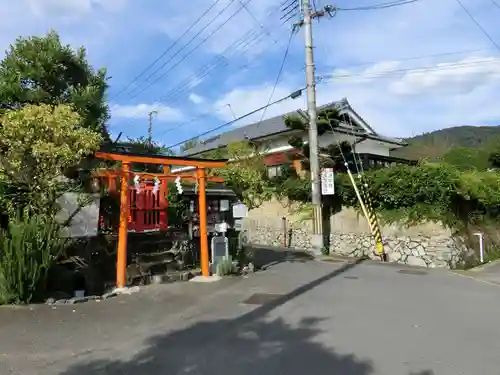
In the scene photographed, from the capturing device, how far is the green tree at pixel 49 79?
13.1 m

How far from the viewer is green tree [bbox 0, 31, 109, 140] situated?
13.1 meters

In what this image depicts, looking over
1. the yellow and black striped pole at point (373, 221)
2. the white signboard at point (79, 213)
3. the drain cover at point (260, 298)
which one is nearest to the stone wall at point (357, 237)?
the yellow and black striped pole at point (373, 221)

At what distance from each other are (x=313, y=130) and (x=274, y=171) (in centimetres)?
830

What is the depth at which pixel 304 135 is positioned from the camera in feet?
85.2

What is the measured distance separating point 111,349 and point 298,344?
2.43 metres

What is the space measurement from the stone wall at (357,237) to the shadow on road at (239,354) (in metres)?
10.4

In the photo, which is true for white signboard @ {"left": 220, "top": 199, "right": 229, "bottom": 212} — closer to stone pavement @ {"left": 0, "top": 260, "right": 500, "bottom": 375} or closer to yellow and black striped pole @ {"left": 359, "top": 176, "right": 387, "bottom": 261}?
stone pavement @ {"left": 0, "top": 260, "right": 500, "bottom": 375}

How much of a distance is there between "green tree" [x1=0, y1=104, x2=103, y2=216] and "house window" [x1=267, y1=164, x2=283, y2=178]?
1682 cm

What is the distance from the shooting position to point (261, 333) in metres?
6.61

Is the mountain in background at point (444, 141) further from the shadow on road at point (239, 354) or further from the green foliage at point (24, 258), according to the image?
the green foliage at point (24, 258)

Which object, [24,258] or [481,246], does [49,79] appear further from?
[481,246]

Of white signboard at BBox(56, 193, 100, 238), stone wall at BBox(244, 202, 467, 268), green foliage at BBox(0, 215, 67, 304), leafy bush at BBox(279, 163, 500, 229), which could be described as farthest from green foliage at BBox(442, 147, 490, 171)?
green foliage at BBox(0, 215, 67, 304)

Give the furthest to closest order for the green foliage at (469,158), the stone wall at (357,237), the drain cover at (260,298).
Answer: the green foliage at (469,158), the stone wall at (357,237), the drain cover at (260,298)

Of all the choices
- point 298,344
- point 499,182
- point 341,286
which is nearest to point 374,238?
point 499,182
